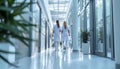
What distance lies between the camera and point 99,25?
8.11 m

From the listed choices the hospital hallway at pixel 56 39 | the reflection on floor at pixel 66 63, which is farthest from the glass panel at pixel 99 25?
the reflection on floor at pixel 66 63

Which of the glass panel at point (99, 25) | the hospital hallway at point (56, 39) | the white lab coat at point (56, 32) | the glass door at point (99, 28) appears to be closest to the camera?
the hospital hallway at point (56, 39)

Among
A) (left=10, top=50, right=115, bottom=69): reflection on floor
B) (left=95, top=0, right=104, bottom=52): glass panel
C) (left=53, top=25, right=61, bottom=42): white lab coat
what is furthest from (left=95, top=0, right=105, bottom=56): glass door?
(left=53, top=25, right=61, bottom=42): white lab coat

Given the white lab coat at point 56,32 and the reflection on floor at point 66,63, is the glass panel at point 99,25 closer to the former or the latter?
the reflection on floor at point 66,63

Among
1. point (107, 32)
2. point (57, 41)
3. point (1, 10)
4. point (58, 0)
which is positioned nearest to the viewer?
point (1, 10)

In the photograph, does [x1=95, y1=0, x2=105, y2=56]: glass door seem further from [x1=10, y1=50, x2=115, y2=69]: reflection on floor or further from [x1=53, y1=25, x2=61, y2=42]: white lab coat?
[x1=53, y1=25, x2=61, y2=42]: white lab coat

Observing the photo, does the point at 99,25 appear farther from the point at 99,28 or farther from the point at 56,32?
the point at 56,32

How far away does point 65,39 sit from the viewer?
10.8 metres

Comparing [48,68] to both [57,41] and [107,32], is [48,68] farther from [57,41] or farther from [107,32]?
[57,41]

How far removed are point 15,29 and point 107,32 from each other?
6.50m

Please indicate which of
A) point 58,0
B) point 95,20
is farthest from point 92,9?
point 58,0

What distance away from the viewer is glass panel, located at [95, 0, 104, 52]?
7.75 metres

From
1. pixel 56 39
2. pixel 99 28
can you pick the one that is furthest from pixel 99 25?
pixel 56 39

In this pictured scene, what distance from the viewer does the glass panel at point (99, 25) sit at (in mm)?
7754
